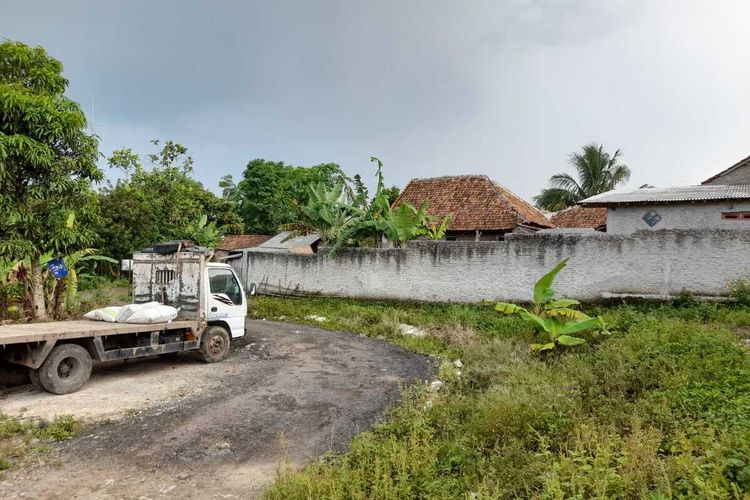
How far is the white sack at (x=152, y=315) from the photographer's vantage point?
24.7 feet

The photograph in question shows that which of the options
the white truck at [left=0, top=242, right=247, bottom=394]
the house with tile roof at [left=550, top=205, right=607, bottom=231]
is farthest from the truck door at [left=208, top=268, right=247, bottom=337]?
the house with tile roof at [left=550, top=205, right=607, bottom=231]

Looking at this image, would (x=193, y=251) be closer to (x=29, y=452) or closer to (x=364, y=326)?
(x=29, y=452)

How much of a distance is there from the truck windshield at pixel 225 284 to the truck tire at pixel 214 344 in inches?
28.3

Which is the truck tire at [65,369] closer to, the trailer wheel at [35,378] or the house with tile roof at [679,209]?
the trailer wheel at [35,378]

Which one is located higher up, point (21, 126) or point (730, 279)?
point (21, 126)

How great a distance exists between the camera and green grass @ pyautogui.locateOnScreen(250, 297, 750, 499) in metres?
3.63

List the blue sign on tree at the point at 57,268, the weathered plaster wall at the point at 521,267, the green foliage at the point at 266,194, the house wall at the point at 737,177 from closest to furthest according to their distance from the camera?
the blue sign on tree at the point at 57,268 → the weathered plaster wall at the point at 521,267 → the house wall at the point at 737,177 → the green foliage at the point at 266,194

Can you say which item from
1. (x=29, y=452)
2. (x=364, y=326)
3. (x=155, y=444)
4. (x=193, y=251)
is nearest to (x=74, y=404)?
(x=29, y=452)

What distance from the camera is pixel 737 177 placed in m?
17.7

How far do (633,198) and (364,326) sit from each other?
9400mm

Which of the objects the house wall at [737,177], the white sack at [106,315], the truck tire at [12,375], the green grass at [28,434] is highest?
the house wall at [737,177]

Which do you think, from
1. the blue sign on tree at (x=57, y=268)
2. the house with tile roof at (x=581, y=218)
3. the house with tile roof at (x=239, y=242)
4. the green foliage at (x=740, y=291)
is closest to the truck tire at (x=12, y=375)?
the blue sign on tree at (x=57, y=268)

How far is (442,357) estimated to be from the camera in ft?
30.6

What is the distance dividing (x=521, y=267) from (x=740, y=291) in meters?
5.12
